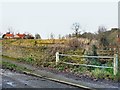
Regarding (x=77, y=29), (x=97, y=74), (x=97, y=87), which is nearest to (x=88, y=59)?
(x=97, y=74)

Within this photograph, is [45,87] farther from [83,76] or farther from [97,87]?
[83,76]

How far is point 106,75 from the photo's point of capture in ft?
36.8

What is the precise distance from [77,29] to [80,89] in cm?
2616

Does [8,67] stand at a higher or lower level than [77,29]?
lower

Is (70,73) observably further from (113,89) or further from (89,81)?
(113,89)

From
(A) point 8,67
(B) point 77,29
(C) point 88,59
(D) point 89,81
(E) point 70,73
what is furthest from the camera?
(B) point 77,29

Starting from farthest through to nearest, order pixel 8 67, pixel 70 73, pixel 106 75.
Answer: pixel 8 67
pixel 70 73
pixel 106 75

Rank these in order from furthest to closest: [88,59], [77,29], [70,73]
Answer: [77,29] < [88,59] < [70,73]

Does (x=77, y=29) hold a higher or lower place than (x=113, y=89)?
higher

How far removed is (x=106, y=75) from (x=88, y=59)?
129 inches

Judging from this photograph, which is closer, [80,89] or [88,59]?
[80,89]

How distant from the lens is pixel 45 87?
9250mm

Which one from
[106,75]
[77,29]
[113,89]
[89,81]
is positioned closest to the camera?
[113,89]

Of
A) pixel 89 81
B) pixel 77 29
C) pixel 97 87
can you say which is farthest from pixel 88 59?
pixel 77 29
